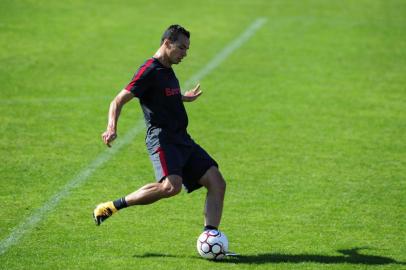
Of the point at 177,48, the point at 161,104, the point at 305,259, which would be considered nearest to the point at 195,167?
the point at 161,104

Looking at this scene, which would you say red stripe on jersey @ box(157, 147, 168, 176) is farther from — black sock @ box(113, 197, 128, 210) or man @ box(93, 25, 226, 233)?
black sock @ box(113, 197, 128, 210)

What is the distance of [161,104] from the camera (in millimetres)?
8523

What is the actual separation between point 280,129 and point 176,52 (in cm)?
570

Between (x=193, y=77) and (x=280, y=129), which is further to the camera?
(x=193, y=77)

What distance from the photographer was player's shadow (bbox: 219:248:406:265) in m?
8.32

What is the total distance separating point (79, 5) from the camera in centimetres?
2298

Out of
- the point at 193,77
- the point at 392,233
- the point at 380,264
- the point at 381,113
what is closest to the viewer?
the point at 380,264

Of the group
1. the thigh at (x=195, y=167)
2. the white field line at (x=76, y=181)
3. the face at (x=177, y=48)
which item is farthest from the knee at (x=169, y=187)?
the white field line at (x=76, y=181)

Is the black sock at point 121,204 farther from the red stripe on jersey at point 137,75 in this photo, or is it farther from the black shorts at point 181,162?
the red stripe on jersey at point 137,75

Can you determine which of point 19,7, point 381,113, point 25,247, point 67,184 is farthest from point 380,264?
point 19,7

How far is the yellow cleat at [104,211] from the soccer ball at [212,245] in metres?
0.98

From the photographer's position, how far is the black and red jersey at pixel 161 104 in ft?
27.7

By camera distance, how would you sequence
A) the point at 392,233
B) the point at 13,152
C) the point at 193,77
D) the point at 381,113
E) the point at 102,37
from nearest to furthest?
the point at 392,233 < the point at 13,152 < the point at 381,113 < the point at 193,77 < the point at 102,37

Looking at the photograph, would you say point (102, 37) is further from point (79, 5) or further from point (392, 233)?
point (392, 233)
